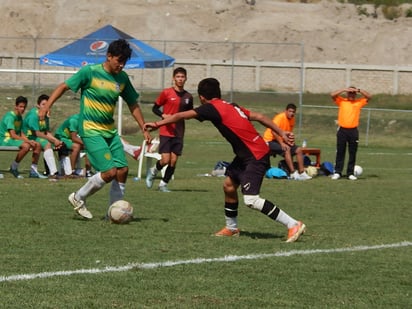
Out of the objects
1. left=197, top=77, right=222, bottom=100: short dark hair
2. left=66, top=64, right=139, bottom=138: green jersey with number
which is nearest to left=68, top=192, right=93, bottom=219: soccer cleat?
left=66, top=64, right=139, bottom=138: green jersey with number

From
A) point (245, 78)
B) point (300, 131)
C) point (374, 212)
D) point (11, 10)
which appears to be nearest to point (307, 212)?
point (374, 212)

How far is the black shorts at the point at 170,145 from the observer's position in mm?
17734

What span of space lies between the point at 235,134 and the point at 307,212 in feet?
12.7

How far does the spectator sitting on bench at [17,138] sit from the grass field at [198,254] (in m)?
2.52

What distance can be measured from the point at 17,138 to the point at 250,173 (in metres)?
10.4

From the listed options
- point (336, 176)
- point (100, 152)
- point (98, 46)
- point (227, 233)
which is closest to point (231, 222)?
point (227, 233)

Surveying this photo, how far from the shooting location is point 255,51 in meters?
62.8

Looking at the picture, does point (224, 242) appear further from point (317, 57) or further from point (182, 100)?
point (317, 57)

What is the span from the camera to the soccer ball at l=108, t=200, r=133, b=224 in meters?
11.9

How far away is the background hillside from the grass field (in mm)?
48195

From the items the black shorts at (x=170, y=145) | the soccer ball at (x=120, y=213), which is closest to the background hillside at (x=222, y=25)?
the black shorts at (x=170, y=145)

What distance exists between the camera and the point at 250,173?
1064 cm

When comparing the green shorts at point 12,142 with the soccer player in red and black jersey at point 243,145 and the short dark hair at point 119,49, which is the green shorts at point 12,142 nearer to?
the short dark hair at point 119,49

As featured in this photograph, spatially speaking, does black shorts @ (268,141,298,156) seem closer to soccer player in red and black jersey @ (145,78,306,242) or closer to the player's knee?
soccer player in red and black jersey @ (145,78,306,242)
